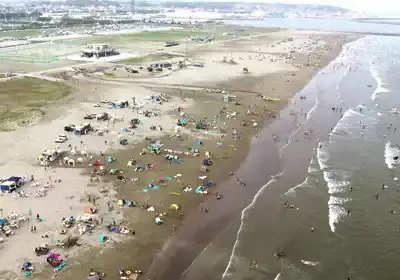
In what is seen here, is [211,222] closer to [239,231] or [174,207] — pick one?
[239,231]

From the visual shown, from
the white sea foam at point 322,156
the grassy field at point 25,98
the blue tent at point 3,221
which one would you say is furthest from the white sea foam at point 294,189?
the grassy field at point 25,98

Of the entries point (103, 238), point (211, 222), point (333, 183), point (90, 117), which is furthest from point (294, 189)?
point (90, 117)

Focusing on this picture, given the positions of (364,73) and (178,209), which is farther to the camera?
(364,73)

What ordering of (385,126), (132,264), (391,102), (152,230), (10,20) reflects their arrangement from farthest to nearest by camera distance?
(10,20)
(391,102)
(385,126)
(152,230)
(132,264)

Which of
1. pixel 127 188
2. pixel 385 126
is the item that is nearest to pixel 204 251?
pixel 127 188

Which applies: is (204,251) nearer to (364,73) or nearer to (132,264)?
(132,264)

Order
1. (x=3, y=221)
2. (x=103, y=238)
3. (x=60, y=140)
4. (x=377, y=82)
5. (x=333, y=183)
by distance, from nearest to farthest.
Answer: (x=103, y=238) → (x=3, y=221) → (x=333, y=183) → (x=60, y=140) → (x=377, y=82)
